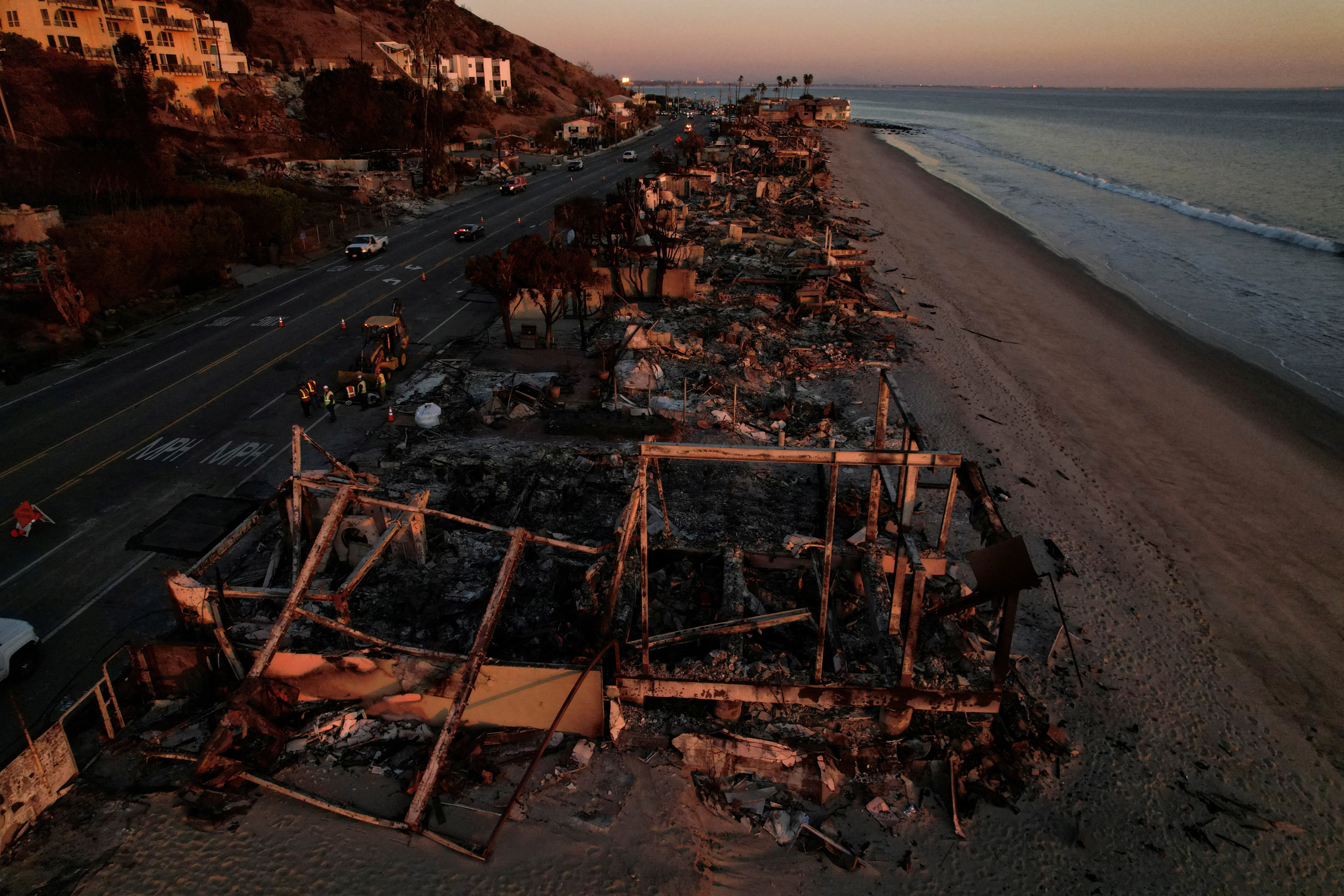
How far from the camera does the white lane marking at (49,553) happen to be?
46.5ft

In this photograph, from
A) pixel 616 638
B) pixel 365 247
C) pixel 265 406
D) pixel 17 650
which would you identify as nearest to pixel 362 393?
pixel 265 406

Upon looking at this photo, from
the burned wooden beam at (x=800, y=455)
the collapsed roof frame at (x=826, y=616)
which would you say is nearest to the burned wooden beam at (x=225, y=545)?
the collapsed roof frame at (x=826, y=616)

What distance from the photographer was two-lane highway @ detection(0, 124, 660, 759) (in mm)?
13453

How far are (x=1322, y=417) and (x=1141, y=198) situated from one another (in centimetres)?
5085

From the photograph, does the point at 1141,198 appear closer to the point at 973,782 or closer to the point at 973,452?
the point at 973,452

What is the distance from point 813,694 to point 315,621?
7.37 metres

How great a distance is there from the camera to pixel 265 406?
22.5 m

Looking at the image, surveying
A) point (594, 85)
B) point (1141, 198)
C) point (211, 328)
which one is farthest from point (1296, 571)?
point (594, 85)

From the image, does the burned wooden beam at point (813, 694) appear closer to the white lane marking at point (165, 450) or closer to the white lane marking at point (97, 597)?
the white lane marking at point (97, 597)

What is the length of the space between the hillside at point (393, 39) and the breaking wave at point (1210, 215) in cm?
7068

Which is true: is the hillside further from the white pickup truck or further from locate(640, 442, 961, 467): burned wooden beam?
locate(640, 442, 961, 467): burned wooden beam

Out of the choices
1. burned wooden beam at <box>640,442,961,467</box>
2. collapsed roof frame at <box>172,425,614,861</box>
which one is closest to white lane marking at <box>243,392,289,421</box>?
collapsed roof frame at <box>172,425,614,861</box>

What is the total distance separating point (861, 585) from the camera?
43.3 feet

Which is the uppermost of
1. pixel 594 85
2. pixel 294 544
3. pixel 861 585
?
pixel 594 85
